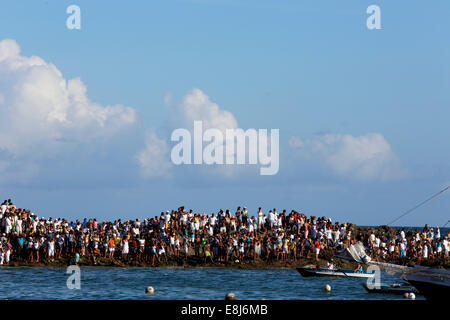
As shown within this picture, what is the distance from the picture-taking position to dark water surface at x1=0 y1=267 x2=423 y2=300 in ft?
150

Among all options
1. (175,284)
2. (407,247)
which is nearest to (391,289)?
(407,247)

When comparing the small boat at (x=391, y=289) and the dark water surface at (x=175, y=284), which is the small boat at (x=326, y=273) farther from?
the small boat at (x=391, y=289)

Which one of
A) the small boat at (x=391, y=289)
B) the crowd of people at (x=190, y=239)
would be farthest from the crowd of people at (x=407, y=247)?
the small boat at (x=391, y=289)

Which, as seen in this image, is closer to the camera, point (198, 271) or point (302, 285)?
point (302, 285)

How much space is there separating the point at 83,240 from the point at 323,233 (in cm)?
2137

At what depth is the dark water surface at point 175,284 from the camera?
4572cm

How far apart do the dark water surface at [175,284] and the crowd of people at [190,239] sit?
4.80 ft

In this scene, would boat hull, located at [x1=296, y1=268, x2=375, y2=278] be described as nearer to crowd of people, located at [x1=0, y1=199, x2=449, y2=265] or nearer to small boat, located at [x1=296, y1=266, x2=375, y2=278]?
small boat, located at [x1=296, y1=266, x2=375, y2=278]

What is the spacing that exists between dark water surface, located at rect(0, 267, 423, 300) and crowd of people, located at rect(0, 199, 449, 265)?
4.80 ft

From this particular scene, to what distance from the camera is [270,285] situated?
51.7m

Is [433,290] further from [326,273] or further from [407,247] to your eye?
[407,247]

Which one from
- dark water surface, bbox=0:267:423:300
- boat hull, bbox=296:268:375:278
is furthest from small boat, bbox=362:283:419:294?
boat hull, bbox=296:268:375:278
